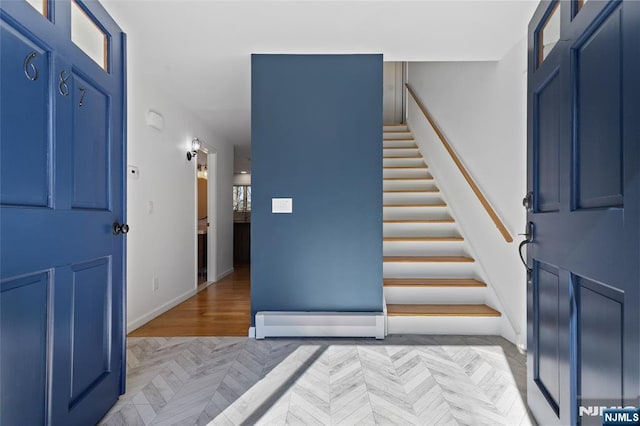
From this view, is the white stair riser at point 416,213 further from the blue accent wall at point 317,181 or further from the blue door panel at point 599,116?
the blue door panel at point 599,116

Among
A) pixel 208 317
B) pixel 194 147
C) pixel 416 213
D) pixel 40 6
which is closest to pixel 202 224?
pixel 194 147

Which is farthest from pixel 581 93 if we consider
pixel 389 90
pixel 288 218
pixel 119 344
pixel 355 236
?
pixel 389 90

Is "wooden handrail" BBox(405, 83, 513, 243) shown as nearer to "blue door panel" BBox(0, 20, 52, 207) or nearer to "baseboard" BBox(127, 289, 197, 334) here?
"blue door panel" BBox(0, 20, 52, 207)

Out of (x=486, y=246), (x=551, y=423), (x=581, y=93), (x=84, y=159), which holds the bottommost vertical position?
(x=551, y=423)

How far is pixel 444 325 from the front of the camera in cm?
279

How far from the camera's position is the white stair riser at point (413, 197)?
4145 millimetres

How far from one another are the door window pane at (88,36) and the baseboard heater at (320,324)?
2.02 m

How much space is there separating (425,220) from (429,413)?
2.47 meters

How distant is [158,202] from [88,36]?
2153mm

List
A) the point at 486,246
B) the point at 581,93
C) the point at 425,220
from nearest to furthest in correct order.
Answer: the point at 581,93 < the point at 486,246 < the point at 425,220

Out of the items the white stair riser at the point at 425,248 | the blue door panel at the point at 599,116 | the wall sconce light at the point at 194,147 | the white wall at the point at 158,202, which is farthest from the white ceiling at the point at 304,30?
the white stair riser at the point at 425,248

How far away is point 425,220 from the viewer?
3.90 metres

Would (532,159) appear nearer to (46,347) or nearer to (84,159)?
(84,159)

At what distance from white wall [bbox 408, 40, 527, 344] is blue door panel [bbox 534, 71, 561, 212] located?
1206 millimetres
